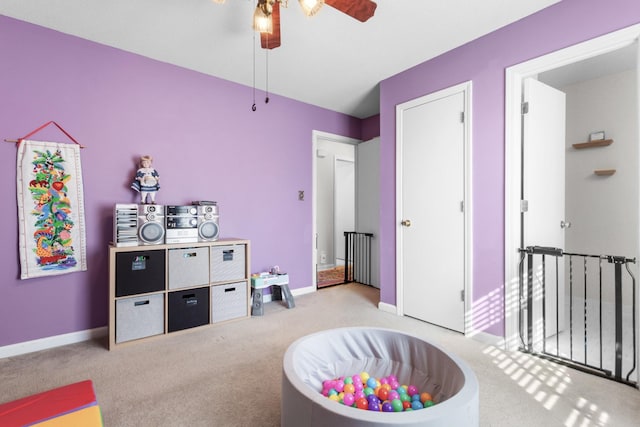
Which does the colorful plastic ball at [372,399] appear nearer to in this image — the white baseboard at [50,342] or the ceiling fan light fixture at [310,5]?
the ceiling fan light fixture at [310,5]

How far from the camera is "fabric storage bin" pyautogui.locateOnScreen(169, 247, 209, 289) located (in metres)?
2.53

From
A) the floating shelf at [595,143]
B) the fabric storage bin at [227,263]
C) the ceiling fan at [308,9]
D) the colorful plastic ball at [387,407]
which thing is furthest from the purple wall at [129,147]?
the floating shelf at [595,143]

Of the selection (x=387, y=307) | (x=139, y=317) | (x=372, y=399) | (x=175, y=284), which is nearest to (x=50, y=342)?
(x=139, y=317)

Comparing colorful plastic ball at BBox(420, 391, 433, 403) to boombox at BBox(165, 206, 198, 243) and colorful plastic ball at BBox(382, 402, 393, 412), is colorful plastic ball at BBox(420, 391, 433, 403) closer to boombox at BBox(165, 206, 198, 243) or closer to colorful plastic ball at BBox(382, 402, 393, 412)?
colorful plastic ball at BBox(382, 402, 393, 412)

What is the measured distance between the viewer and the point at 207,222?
278cm

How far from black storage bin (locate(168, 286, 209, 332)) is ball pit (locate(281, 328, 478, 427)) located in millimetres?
1403

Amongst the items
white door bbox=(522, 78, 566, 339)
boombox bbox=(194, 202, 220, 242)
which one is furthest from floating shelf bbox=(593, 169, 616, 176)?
boombox bbox=(194, 202, 220, 242)

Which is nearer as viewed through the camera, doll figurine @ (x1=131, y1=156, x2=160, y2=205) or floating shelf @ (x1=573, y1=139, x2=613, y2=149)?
doll figurine @ (x1=131, y1=156, x2=160, y2=205)

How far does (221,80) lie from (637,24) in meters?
3.23

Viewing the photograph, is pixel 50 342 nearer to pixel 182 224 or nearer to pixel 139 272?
pixel 139 272

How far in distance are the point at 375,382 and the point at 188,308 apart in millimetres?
1739

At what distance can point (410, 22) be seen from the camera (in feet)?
7.31

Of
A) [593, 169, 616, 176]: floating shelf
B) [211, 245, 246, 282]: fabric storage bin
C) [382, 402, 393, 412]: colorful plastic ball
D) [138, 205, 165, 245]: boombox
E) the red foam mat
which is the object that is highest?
[593, 169, 616, 176]: floating shelf

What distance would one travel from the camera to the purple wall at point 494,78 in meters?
1.94
